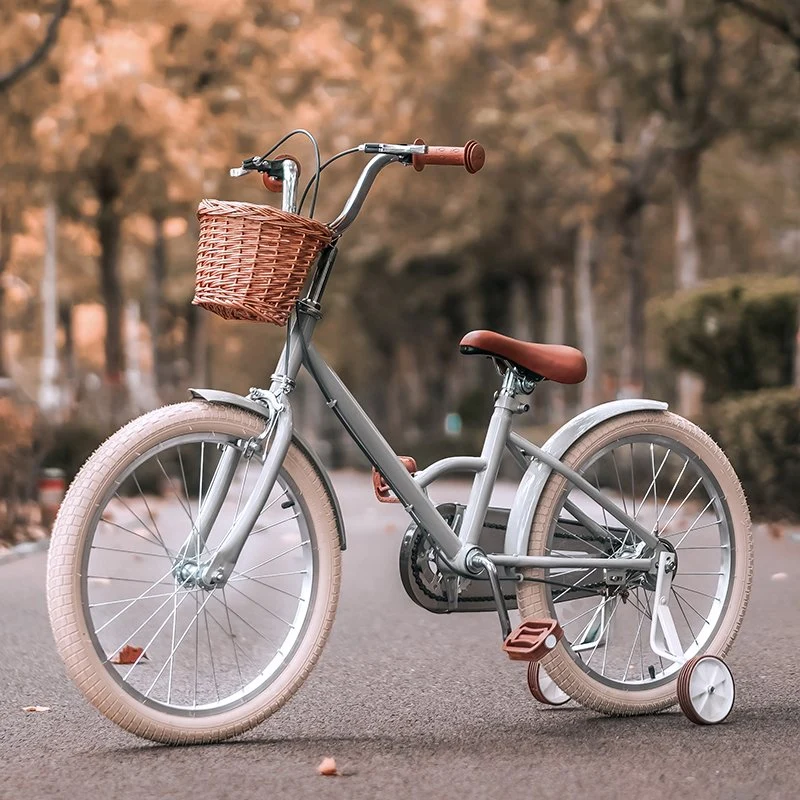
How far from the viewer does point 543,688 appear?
496 centimetres

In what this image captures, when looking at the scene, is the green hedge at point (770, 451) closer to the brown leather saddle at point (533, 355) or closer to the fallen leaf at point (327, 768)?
the brown leather saddle at point (533, 355)

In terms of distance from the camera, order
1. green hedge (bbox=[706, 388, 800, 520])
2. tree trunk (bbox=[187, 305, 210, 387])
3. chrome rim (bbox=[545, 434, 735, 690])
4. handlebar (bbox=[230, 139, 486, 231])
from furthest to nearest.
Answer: tree trunk (bbox=[187, 305, 210, 387])
green hedge (bbox=[706, 388, 800, 520])
chrome rim (bbox=[545, 434, 735, 690])
handlebar (bbox=[230, 139, 486, 231])

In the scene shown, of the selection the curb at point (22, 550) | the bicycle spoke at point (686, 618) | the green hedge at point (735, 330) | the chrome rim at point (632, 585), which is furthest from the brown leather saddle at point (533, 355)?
the green hedge at point (735, 330)

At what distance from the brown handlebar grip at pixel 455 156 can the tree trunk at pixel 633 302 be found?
1805cm

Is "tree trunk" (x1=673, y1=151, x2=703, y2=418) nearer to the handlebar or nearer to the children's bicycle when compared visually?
the children's bicycle

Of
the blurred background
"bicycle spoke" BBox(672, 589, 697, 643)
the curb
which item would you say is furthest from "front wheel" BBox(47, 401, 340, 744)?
the blurred background

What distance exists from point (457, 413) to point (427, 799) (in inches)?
1240

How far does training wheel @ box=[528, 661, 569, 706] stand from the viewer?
4.94 metres

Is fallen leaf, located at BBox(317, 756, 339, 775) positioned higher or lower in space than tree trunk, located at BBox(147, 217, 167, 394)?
lower

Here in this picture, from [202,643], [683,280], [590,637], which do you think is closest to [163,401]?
[683,280]

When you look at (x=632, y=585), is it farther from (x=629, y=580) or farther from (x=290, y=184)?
(x=290, y=184)

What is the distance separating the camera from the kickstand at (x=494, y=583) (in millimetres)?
4527

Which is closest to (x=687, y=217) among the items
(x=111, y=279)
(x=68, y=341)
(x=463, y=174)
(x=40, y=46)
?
(x=463, y=174)

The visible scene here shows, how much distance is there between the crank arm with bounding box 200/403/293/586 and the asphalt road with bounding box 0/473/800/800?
0.48 meters
